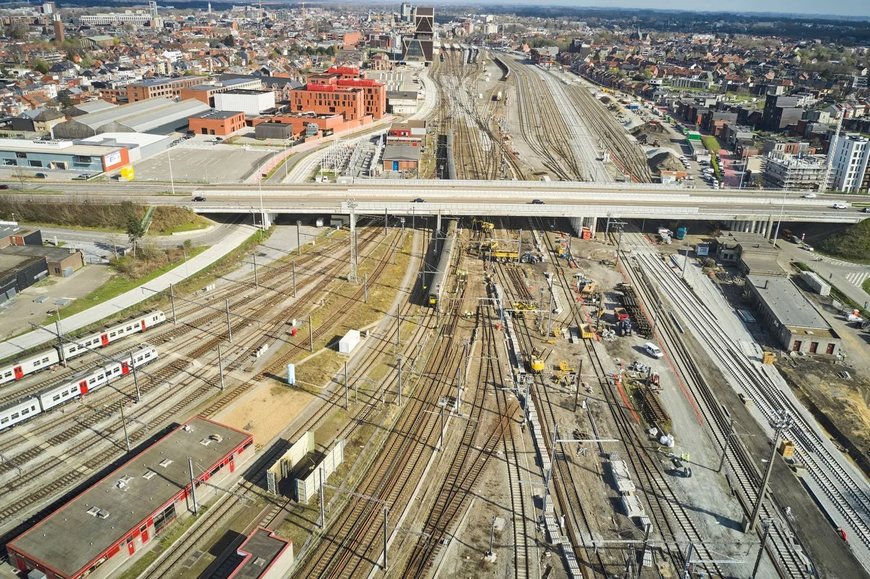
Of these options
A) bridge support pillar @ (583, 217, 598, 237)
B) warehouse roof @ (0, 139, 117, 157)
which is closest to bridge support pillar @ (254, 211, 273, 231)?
warehouse roof @ (0, 139, 117, 157)

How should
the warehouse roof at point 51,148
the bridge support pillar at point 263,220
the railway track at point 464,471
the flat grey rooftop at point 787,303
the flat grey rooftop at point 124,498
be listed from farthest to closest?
1. the warehouse roof at point 51,148
2. the bridge support pillar at point 263,220
3. the flat grey rooftop at point 787,303
4. the railway track at point 464,471
5. the flat grey rooftop at point 124,498

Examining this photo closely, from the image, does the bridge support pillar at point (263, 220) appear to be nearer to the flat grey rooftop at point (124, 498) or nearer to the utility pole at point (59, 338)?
the utility pole at point (59, 338)

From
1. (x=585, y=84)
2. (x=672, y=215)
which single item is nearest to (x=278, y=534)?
(x=672, y=215)

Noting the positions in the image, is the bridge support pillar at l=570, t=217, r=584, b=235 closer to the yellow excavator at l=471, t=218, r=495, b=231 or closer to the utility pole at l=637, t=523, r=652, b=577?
the yellow excavator at l=471, t=218, r=495, b=231

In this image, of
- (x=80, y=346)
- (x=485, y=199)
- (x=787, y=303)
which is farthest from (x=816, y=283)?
(x=80, y=346)

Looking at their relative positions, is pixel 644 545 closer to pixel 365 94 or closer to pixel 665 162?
pixel 665 162

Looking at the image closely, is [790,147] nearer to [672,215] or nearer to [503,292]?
[672,215]

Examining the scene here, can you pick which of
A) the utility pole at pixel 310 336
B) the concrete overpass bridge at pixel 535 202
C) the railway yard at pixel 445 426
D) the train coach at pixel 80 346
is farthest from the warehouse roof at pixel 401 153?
the train coach at pixel 80 346
